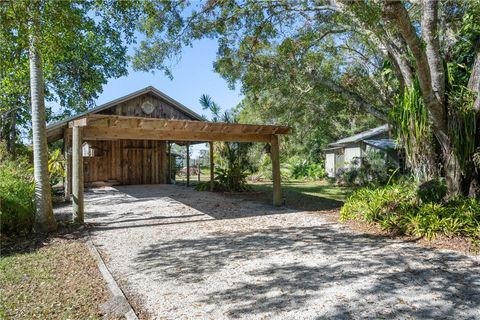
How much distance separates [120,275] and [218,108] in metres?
12.1

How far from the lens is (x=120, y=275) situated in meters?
4.28

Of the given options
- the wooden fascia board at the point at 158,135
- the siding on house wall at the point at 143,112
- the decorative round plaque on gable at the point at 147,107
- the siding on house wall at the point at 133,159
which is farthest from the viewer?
the siding on house wall at the point at 133,159

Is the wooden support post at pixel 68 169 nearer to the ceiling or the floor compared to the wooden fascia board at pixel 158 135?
nearer to the floor

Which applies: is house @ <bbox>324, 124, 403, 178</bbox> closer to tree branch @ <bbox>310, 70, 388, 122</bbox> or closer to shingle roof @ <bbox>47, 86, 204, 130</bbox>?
tree branch @ <bbox>310, 70, 388, 122</bbox>

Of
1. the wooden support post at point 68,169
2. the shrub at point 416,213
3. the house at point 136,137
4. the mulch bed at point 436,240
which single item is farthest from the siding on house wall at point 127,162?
the mulch bed at point 436,240

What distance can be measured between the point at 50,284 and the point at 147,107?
11.8 m

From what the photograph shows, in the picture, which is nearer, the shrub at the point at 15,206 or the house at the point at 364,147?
the shrub at the point at 15,206

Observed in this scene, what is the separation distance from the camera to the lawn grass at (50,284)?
10.7 feet

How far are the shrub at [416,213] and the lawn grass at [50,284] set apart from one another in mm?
5431

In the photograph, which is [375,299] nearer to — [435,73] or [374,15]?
[374,15]

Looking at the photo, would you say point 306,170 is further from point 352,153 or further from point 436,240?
point 436,240

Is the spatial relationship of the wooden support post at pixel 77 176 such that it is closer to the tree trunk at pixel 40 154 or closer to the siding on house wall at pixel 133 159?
the tree trunk at pixel 40 154

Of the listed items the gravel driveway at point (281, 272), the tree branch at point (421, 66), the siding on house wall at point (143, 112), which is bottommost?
the gravel driveway at point (281, 272)

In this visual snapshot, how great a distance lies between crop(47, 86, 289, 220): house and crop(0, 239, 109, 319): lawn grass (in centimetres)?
227
